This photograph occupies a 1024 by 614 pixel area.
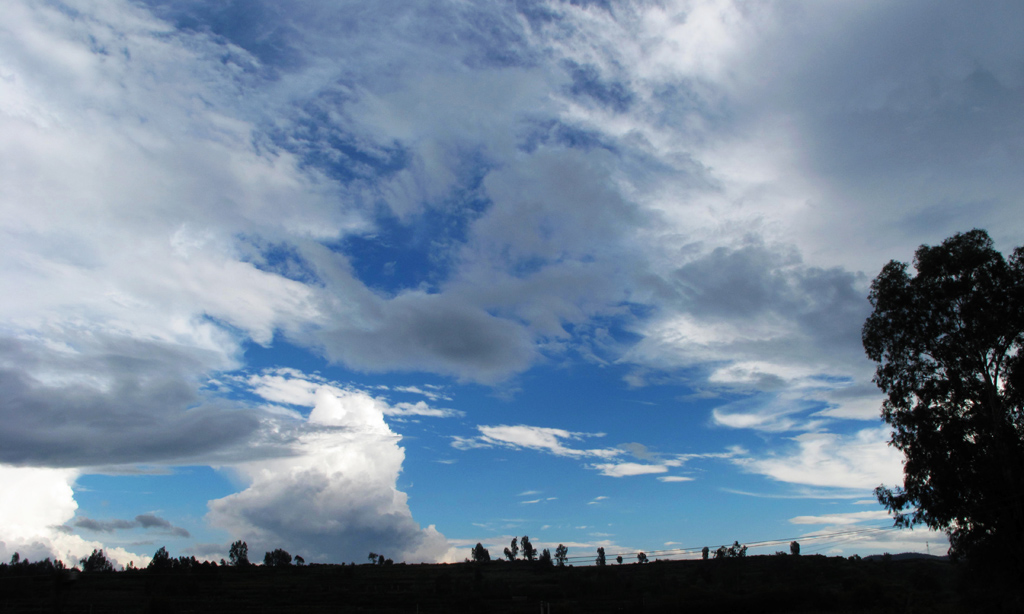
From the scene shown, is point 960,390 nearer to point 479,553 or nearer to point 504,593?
point 504,593

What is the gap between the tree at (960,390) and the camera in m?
29.3

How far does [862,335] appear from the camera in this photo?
34906mm

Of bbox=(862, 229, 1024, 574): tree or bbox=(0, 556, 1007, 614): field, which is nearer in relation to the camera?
bbox=(862, 229, 1024, 574): tree

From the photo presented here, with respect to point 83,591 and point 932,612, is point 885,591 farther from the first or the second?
point 83,591

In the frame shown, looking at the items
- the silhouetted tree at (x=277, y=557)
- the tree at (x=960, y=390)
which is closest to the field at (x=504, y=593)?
the tree at (x=960, y=390)

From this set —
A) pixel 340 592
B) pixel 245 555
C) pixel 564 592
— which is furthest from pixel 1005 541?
Answer: pixel 245 555

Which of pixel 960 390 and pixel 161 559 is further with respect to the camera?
pixel 161 559

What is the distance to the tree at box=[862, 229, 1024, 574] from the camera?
2931 centimetres

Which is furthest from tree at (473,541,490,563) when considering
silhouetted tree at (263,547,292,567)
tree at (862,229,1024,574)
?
tree at (862,229,1024,574)

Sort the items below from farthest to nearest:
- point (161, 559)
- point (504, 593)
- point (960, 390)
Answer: point (161, 559) < point (504, 593) < point (960, 390)

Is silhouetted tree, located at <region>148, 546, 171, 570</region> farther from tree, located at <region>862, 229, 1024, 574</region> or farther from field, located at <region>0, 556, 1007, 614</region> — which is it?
tree, located at <region>862, 229, 1024, 574</region>

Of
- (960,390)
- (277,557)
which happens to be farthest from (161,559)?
(960,390)

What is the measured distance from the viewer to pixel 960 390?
30906 millimetres

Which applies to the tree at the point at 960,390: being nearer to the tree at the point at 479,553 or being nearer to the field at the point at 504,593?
the field at the point at 504,593
